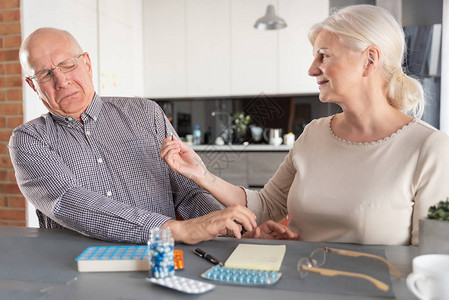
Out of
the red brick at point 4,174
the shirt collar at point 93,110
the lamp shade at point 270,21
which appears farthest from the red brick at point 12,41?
the lamp shade at point 270,21

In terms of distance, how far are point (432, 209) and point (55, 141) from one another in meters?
1.23

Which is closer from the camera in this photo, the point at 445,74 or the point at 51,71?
the point at 51,71

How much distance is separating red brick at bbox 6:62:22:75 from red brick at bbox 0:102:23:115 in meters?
0.20

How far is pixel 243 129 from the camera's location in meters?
4.80

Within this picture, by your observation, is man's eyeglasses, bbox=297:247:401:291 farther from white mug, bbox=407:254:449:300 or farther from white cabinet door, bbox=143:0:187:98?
white cabinet door, bbox=143:0:187:98

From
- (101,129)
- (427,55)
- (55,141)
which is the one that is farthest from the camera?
(427,55)

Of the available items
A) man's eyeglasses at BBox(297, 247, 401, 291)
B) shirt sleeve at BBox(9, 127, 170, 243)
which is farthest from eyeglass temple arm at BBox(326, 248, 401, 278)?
shirt sleeve at BBox(9, 127, 170, 243)

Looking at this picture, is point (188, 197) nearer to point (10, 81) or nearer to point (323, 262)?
point (323, 262)

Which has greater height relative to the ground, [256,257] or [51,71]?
[51,71]

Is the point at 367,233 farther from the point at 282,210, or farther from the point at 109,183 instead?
the point at 109,183

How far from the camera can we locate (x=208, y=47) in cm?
468

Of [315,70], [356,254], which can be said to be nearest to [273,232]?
[356,254]

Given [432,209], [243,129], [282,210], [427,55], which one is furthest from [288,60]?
[432,209]

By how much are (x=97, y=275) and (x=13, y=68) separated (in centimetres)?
216
